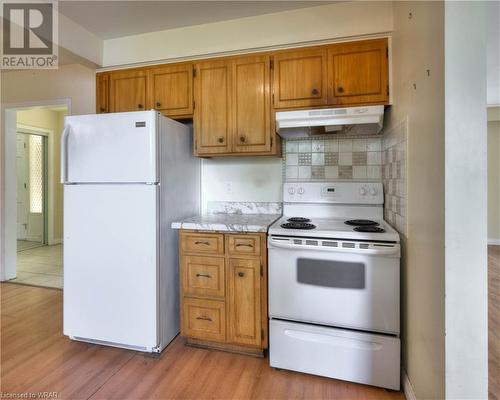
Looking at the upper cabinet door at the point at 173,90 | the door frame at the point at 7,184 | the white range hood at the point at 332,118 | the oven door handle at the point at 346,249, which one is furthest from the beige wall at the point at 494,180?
the door frame at the point at 7,184

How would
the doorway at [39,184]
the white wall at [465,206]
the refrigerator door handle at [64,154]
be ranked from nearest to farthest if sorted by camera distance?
the white wall at [465,206]
the refrigerator door handle at [64,154]
the doorway at [39,184]

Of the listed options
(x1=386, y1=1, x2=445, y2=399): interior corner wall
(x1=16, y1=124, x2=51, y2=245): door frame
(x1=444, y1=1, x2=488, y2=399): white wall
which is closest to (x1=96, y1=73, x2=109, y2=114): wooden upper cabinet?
(x1=386, y1=1, x2=445, y2=399): interior corner wall

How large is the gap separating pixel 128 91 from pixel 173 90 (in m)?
0.43

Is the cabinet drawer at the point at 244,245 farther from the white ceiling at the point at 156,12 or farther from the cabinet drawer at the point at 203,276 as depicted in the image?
the white ceiling at the point at 156,12

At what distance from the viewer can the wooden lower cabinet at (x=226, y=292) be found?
1805mm

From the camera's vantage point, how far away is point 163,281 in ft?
6.32

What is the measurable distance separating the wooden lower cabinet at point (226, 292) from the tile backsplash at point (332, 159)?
0.84 meters

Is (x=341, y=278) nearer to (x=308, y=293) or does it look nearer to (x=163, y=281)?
(x=308, y=293)

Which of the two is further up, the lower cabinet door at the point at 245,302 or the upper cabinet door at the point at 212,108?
the upper cabinet door at the point at 212,108

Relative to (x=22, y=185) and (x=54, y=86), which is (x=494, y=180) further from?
(x=22, y=185)

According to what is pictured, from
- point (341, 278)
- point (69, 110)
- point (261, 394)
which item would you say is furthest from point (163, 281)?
point (69, 110)

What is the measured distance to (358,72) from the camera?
6.30 ft

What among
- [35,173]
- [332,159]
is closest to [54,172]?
[35,173]

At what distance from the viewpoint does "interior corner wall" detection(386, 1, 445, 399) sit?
1.04 m
